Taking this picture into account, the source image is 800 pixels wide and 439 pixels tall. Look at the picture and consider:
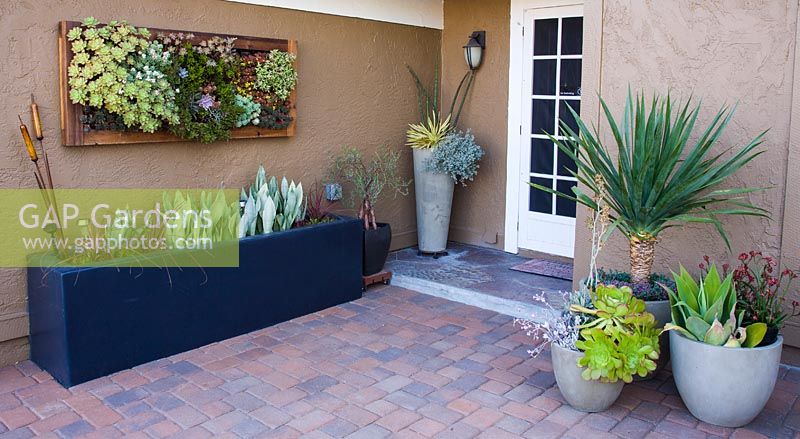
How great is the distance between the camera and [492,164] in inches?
271

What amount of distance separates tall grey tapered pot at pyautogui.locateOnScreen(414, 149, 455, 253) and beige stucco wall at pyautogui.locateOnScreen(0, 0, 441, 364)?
0.33 m

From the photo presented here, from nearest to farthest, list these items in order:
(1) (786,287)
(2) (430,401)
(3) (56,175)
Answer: (2) (430,401) < (1) (786,287) < (3) (56,175)

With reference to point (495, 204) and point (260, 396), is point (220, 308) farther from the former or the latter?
point (495, 204)

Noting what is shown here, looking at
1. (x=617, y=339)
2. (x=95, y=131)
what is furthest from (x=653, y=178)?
(x=95, y=131)

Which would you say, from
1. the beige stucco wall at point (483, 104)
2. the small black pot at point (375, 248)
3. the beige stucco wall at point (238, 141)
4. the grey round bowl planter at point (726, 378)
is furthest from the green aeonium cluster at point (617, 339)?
the beige stucco wall at point (483, 104)

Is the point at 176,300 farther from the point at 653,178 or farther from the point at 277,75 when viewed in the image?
the point at 653,178

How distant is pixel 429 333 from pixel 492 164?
2.40 m

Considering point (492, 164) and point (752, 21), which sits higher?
point (752, 21)

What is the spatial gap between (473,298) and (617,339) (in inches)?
79.3

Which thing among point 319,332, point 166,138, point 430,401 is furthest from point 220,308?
point 430,401

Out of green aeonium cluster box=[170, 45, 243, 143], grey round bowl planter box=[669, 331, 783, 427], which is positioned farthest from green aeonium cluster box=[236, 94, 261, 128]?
grey round bowl planter box=[669, 331, 783, 427]

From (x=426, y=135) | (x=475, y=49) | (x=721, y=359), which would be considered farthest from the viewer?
(x=475, y=49)

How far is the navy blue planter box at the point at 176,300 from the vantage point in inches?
161

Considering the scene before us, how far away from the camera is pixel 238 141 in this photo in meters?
5.47
